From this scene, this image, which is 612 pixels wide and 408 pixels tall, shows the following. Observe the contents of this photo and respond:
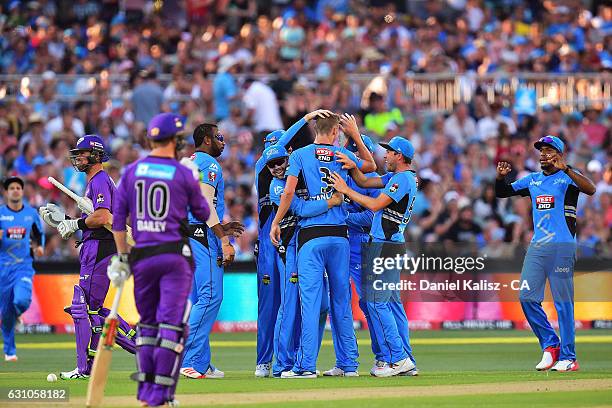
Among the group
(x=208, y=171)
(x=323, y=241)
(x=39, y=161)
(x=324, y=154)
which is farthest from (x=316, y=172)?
(x=39, y=161)

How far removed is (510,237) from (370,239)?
32.8ft

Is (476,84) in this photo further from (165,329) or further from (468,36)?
(165,329)

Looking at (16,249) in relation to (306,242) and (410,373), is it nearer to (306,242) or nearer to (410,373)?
(306,242)

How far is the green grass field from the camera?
473 inches

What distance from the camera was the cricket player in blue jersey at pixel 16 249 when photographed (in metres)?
18.5

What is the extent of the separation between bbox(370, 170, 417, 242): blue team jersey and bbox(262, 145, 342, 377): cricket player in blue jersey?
2.54 feet

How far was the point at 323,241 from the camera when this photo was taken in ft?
46.7

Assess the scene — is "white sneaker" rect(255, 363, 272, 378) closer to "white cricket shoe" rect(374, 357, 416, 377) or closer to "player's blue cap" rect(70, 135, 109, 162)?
"white cricket shoe" rect(374, 357, 416, 377)

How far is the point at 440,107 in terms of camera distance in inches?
1107

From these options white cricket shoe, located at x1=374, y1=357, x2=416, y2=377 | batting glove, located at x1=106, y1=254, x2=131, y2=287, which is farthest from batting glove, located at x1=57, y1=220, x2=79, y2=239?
white cricket shoe, located at x1=374, y1=357, x2=416, y2=377

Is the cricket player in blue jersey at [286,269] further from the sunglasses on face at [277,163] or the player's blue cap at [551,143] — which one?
the player's blue cap at [551,143]

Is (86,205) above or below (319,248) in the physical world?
above

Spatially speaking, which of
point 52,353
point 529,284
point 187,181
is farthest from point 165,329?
point 52,353

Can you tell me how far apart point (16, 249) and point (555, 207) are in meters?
8.15
